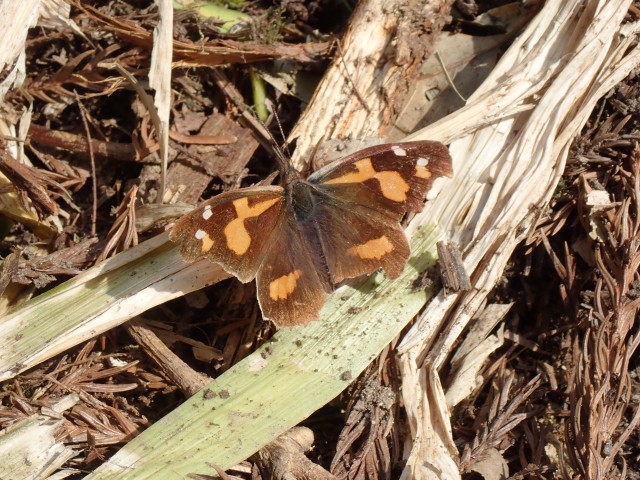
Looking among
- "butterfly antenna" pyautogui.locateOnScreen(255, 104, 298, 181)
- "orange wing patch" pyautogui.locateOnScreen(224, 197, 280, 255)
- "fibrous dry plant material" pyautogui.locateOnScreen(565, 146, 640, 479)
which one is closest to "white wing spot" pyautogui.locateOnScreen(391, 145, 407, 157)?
"butterfly antenna" pyautogui.locateOnScreen(255, 104, 298, 181)

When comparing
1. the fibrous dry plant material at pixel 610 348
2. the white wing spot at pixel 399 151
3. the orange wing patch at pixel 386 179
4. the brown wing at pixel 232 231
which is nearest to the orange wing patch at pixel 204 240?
the brown wing at pixel 232 231

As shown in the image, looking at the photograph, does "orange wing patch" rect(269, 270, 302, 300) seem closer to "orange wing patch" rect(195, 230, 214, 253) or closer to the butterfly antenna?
"orange wing patch" rect(195, 230, 214, 253)

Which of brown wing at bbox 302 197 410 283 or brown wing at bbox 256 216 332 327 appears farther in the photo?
brown wing at bbox 302 197 410 283

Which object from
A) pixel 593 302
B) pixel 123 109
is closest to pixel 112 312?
pixel 123 109

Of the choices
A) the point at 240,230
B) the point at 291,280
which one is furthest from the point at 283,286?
the point at 240,230

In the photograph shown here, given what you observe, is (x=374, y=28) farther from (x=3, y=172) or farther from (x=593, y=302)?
(x=3, y=172)

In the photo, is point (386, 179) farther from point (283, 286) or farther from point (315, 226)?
point (283, 286)

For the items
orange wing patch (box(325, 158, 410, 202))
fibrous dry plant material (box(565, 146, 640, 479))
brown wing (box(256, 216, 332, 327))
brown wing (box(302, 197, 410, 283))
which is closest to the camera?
fibrous dry plant material (box(565, 146, 640, 479))
